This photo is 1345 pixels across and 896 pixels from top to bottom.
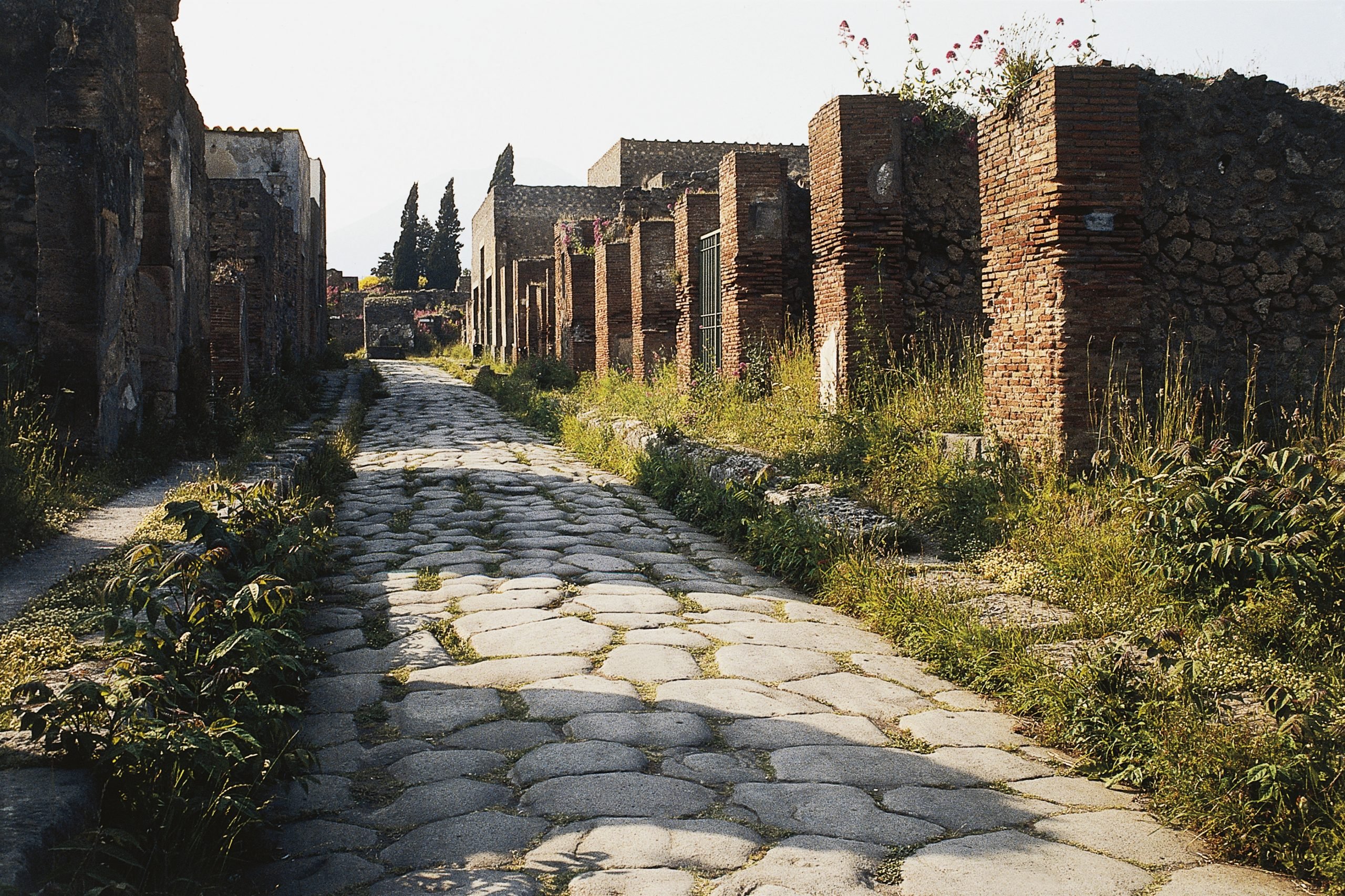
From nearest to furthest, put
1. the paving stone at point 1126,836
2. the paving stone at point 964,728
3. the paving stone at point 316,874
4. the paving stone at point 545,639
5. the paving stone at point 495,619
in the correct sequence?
1. the paving stone at point 316,874
2. the paving stone at point 1126,836
3. the paving stone at point 964,728
4. the paving stone at point 545,639
5. the paving stone at point 495,619

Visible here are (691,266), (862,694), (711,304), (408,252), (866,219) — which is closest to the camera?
(862,694)

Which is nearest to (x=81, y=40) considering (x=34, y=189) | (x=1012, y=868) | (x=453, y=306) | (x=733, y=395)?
(x=34, y=189)

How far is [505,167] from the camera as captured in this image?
4809cm

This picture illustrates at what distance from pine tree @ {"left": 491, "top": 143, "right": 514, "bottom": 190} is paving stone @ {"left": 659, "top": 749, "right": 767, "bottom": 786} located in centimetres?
4662

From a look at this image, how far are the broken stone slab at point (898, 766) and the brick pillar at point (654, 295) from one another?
11.1 m

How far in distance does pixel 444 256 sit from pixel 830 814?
176 ft

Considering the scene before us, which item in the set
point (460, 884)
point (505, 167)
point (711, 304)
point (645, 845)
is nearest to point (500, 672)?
point (645, 845)

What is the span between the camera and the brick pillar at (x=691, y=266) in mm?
12641

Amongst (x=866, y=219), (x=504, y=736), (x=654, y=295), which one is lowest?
(x=504, y=736)

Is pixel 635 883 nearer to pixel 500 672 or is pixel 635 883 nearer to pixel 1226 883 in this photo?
pixel 1226 883

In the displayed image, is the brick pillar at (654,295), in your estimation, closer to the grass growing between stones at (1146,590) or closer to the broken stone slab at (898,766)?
the grass growing between stones at (1146,590)

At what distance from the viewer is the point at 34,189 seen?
8258mm

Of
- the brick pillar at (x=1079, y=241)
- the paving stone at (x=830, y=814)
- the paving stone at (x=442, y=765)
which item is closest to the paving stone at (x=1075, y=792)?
the paving stone at (x=830, y=814)

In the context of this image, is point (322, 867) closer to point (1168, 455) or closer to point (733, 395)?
point (1168, 455)
